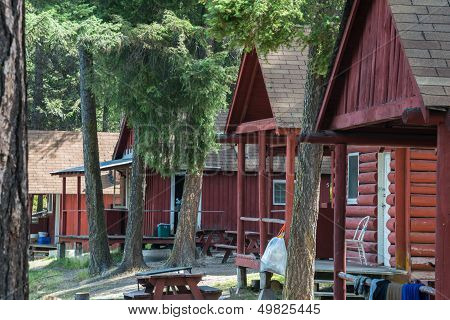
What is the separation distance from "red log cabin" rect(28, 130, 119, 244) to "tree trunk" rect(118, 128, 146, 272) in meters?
13.3

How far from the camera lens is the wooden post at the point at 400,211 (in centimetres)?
1725

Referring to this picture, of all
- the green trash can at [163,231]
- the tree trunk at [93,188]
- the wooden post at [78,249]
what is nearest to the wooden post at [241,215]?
the tree trunk at [93,188]

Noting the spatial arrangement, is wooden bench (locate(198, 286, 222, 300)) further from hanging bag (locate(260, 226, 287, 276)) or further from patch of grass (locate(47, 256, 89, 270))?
patch of grass (locate(47, 256, 89, 270))

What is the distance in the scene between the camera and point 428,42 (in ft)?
31.2

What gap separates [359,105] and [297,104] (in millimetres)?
6589

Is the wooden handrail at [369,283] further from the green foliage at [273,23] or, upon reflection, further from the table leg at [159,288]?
the table leg at [159,288]

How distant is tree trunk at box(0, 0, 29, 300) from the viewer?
5.98 m

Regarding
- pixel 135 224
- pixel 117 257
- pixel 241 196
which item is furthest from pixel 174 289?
pixel 117 257

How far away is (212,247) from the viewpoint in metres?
30.8

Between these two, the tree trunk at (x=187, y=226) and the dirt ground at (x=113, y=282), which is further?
the tree trunk at (x=187, y=226)

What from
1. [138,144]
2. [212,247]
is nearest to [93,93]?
[138,144]

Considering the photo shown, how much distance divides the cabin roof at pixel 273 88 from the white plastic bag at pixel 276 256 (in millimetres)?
2356

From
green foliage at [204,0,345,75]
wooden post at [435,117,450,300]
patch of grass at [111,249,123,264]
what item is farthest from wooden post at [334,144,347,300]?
patch of grass at [111,249,123,264]

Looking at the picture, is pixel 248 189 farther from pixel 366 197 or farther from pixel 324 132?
pixel 324 132
